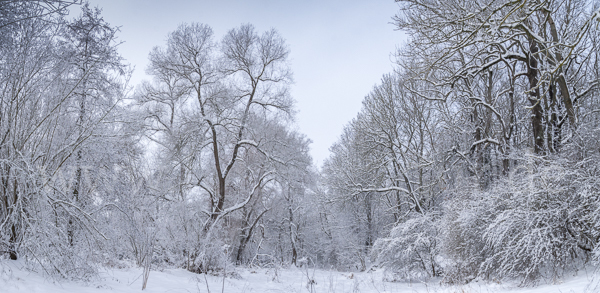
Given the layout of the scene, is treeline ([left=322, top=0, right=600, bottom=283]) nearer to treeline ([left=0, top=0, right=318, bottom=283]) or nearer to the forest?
the forest

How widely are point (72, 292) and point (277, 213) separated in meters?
16.6

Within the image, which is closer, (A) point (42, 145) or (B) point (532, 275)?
(A) point (42, 145)

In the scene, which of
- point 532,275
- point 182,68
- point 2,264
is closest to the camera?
point 2,264

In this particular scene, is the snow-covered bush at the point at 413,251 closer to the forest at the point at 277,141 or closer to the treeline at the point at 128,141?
the forest at the point at 277,141

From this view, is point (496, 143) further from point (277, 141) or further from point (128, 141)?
point (128, 141)

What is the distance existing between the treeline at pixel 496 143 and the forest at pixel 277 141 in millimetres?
63

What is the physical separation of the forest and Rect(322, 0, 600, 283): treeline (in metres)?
0.06

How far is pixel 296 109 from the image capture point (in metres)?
13.4

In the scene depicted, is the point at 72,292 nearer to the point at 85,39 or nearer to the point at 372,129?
the point at 85,39

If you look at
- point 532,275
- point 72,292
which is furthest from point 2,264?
point 532,275

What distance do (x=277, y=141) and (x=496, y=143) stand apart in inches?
298

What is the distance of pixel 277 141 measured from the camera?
13.2 metres

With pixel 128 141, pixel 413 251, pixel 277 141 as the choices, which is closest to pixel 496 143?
pixel 413 251

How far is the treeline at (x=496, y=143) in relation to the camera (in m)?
5.37
